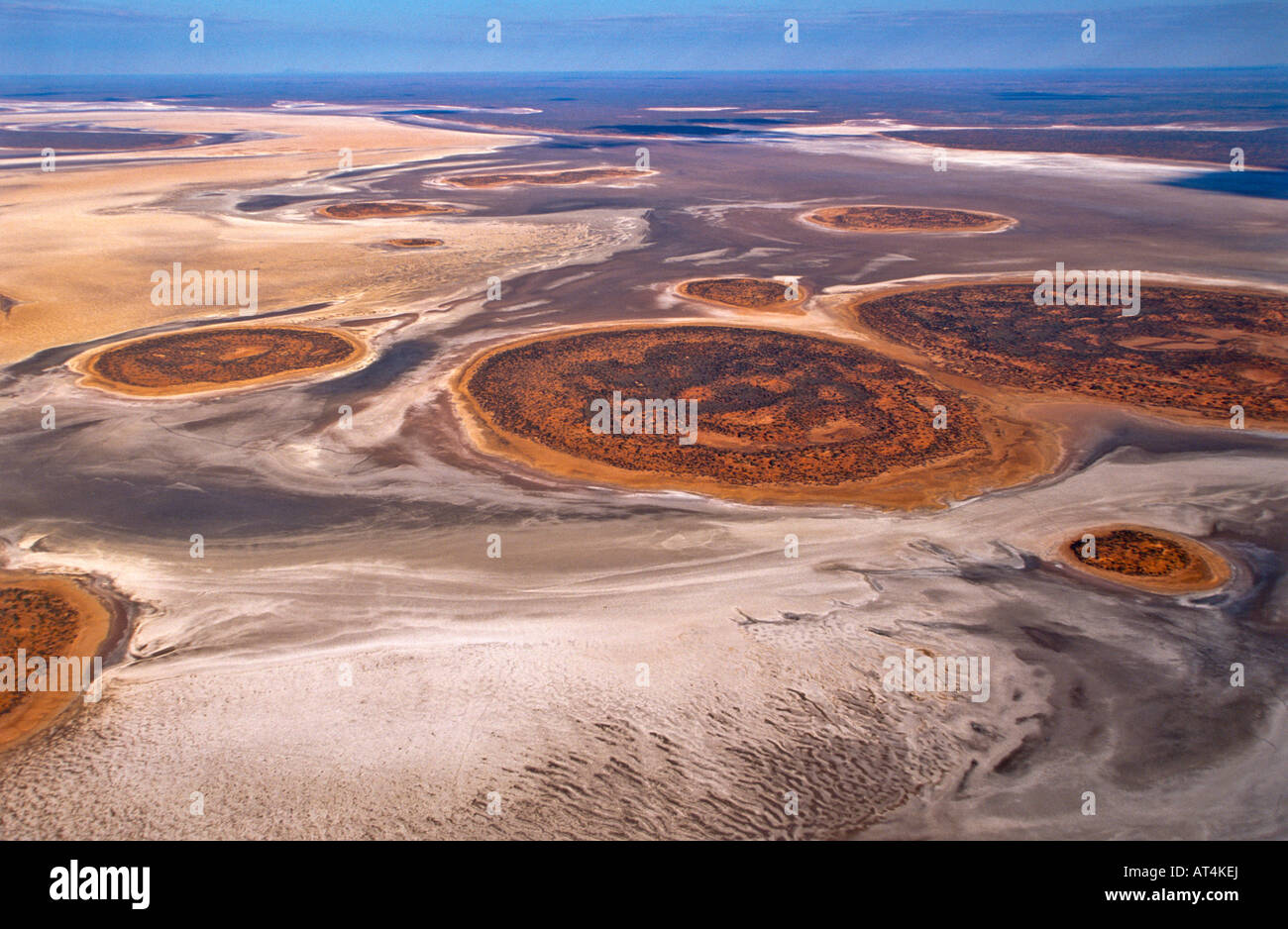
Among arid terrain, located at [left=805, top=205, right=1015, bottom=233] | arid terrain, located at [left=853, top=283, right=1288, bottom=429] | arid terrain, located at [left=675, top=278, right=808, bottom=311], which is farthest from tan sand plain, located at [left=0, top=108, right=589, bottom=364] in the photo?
arid terrain, located at [left=853, top=283, right=1288, bottom=429]

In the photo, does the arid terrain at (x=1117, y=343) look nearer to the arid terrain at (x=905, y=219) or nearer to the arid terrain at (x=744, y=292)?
the arid terrain at (x=744, y=292)

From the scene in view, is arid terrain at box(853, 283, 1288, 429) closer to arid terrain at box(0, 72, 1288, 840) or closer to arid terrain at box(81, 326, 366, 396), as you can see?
arid terrain at box(0, 72, 1288, 840)

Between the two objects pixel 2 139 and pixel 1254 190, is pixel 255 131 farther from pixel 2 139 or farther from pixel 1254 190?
pixel 1254 190

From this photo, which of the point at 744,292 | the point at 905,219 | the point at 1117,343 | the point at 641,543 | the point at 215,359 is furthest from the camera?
the point at 905,219

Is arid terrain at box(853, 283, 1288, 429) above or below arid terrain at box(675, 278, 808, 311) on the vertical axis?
below

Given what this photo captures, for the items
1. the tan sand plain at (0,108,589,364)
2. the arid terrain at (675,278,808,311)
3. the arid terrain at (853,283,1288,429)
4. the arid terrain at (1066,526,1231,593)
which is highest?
the tan sand plain at (0,108,589,364)

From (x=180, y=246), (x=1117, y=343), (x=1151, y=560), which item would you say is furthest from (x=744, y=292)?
(x=180, y=246)

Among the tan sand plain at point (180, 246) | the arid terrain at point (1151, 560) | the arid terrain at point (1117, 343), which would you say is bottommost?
the arid terrain at point (1151, 560)

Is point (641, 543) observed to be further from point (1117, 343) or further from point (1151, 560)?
point (1117, 343)

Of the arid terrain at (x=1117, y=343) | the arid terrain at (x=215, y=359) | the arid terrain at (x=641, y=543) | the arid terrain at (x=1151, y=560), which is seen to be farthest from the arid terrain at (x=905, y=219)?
the arid terrain at (x=1151, y=560)

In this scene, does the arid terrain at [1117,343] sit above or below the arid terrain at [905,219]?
below

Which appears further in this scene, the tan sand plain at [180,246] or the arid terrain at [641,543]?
the tan sand plain at [180,246]
